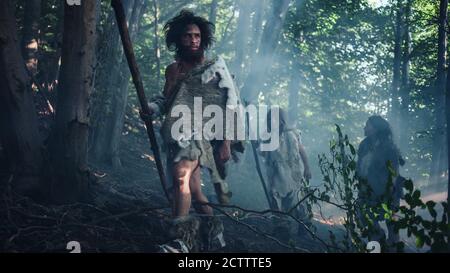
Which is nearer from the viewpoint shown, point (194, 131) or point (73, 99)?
point (73, 99)

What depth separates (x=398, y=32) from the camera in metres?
16.3

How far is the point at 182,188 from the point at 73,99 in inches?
57.3

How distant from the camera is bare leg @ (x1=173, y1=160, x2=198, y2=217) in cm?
422

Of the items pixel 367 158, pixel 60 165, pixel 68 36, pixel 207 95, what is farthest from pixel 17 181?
pixel 367 158

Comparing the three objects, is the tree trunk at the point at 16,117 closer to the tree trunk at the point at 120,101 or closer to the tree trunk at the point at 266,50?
the tree trunk at the point at 120,101

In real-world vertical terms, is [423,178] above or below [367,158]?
below

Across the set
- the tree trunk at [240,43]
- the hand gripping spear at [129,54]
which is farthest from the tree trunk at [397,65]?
the hand gripping spear at [129,54]

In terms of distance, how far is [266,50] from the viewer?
1339 cm

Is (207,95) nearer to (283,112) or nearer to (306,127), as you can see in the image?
(283,112)

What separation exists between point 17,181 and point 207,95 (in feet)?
7.12

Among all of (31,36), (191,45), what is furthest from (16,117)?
(31,36)

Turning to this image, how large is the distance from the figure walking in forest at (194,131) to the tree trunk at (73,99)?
0.74 metres

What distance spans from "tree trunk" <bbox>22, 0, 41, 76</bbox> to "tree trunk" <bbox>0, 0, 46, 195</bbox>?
98.6 inches

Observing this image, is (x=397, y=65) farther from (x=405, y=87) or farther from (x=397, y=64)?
(x=405, y=87)
